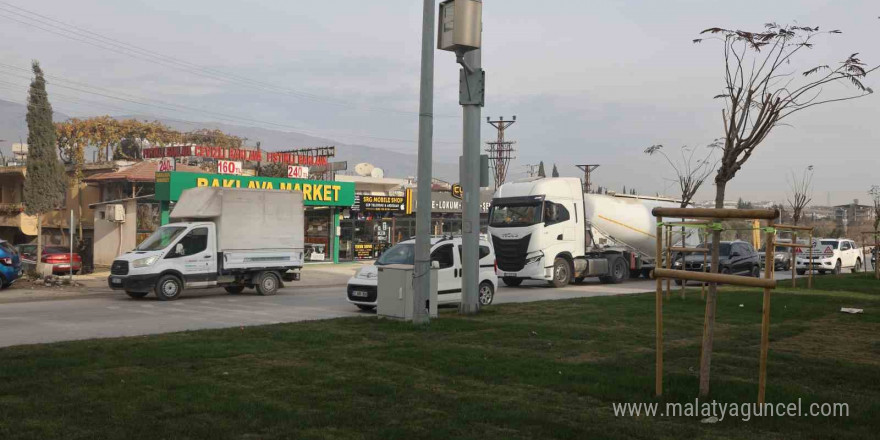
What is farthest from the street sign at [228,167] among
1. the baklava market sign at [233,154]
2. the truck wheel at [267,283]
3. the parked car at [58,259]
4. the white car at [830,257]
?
the white car at [830,257]

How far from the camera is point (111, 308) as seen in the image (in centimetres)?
1800

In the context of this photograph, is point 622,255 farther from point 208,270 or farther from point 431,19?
point 431,19

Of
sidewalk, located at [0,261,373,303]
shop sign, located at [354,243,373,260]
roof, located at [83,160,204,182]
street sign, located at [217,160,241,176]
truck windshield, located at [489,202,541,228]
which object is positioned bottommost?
sidewalk, located at [0,261,373,303]

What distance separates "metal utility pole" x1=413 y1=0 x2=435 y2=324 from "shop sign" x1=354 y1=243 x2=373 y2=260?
28440 millimetres

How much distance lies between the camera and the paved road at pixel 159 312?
13.5m

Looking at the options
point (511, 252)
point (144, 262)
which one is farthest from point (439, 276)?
point (511, 252)

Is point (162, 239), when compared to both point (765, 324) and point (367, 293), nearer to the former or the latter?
point (367, 293)

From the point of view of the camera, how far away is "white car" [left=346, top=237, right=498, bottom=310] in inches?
670

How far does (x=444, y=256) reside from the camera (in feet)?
58.3

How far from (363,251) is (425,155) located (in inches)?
1139

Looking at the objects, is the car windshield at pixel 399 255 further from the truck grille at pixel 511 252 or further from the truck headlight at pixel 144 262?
the truck grille at pixel 511 252

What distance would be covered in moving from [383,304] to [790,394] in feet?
25.8

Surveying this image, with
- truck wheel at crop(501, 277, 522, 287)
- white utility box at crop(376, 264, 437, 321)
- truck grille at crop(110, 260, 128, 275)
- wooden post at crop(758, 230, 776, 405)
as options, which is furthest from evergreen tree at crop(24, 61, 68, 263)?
wooden post at crop(758, 230, 776, 405)

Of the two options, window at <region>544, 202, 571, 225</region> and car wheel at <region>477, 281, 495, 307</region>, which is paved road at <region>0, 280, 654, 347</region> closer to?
car wheel at <region>477, 281, 495, 307</region>
